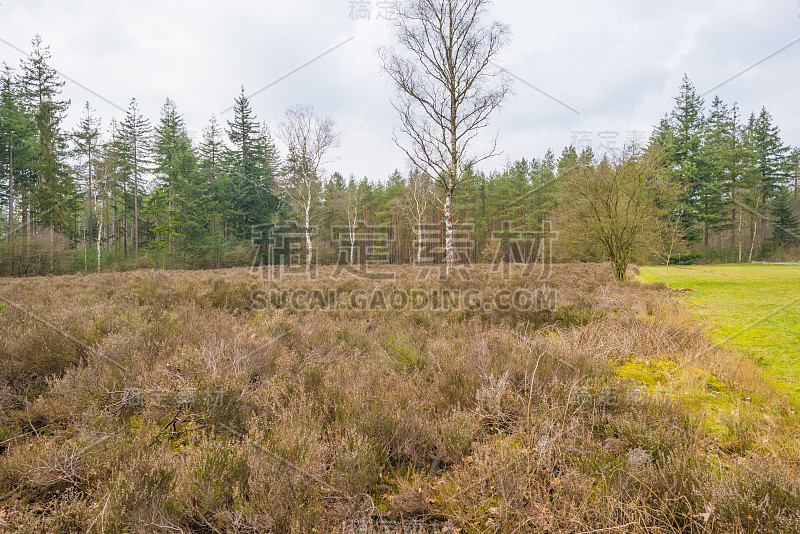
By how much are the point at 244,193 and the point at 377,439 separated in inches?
1341

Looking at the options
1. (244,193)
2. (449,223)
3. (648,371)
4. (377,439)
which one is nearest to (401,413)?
(377,439)

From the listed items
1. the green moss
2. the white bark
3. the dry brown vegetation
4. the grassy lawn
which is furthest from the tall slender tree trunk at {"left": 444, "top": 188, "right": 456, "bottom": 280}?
the green moss

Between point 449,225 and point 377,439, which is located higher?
point 449,225

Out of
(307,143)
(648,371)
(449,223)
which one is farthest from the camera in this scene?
(307,143)

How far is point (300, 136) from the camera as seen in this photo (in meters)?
23.2

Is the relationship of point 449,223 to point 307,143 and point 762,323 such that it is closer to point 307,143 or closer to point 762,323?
point 762,323

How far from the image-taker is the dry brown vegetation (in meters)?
1.69

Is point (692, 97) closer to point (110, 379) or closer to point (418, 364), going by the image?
point (418, 364)

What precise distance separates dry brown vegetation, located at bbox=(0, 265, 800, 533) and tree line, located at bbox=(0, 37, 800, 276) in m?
19.2

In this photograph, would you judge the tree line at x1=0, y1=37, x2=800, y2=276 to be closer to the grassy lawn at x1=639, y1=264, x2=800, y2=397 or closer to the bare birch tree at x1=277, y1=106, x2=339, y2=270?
the bare birch tree at x1=277, y1=106, x2=339, y2=270

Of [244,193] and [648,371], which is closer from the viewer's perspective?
[648,371]

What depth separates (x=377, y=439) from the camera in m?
2.38

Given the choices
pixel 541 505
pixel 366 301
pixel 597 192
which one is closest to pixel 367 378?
pixel 541 505

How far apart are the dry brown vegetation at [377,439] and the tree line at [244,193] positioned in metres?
19.2
